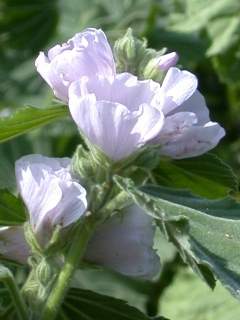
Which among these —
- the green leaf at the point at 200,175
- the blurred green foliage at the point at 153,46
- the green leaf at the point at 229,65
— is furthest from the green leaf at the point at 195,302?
the green leaf at the point at 200,175

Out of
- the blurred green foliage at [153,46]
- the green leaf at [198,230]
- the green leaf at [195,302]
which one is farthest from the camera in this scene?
the blurred green foliage at [153,46]

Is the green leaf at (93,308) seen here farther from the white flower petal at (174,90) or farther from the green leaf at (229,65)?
the green leaf at (229,65)

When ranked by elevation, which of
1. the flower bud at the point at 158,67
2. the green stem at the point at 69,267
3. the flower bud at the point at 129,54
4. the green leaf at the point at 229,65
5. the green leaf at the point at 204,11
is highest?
the flower bud at the point at 129,54

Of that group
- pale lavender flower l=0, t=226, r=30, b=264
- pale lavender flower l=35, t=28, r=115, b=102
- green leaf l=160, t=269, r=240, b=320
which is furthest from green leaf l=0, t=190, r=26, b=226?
green leaf l=160, t=269, r=240, b=320

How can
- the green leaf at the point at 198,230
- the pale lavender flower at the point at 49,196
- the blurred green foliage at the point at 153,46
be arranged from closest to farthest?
the green leaf at the point at 198,230
the pale lavender flower at the point at 49,196
the blurred green foliage at the point at 153,46

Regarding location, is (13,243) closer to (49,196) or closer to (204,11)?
(49,196)

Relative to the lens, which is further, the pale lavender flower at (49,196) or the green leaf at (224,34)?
the green leaf at (224,34)
